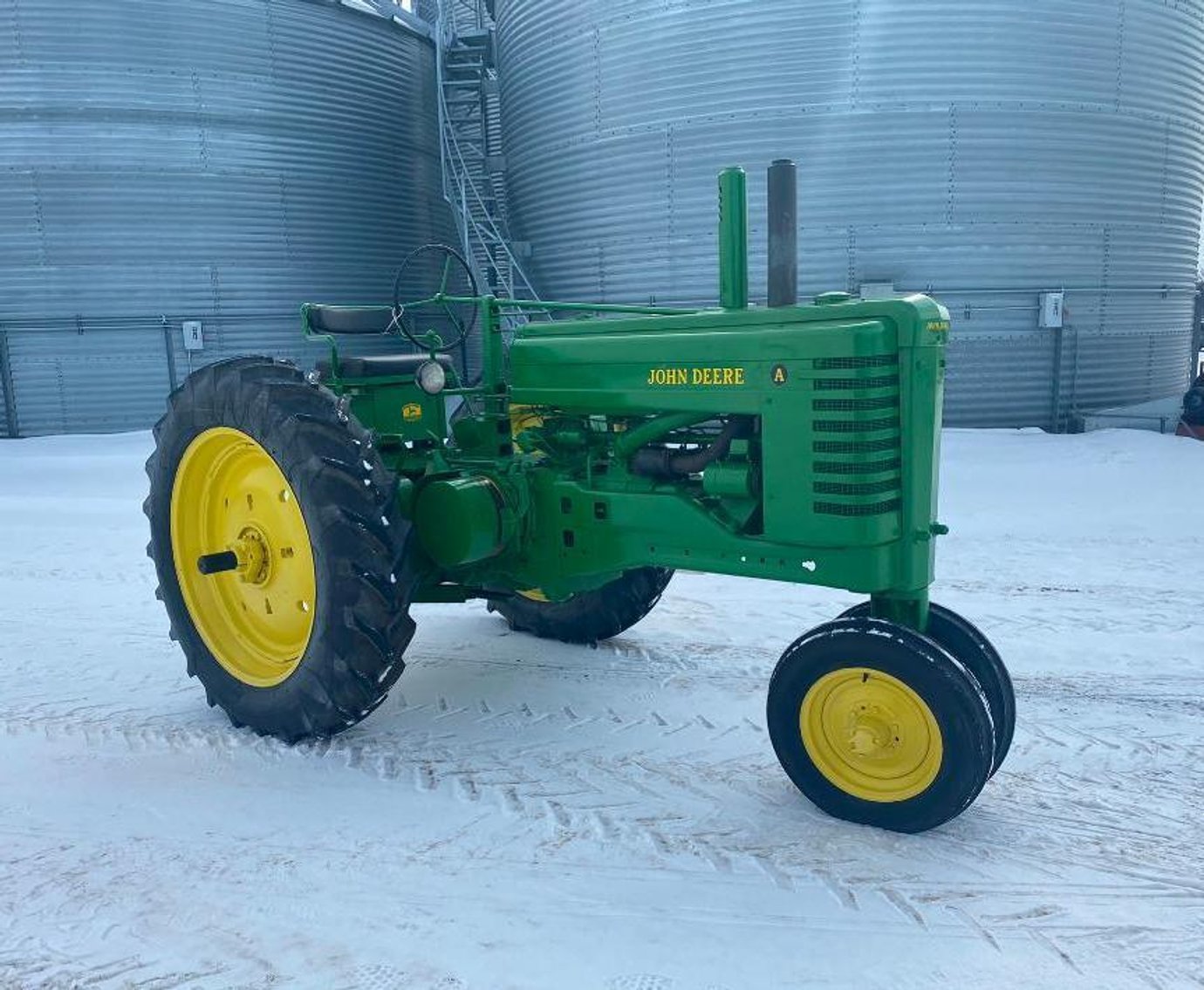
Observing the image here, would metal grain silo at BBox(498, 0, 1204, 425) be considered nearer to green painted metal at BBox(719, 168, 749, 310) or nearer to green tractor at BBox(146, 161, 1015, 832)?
green tractor at BBox(146, 161, 1015, 832)

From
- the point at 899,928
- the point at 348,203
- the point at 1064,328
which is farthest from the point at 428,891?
the point at 348,203

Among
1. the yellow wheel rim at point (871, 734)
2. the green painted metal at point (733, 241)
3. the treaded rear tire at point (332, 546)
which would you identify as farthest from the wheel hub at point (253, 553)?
the yellow wheel rim at point (871, 734)

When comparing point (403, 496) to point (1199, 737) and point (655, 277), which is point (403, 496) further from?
point (655, 277)

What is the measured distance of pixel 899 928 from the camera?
2.29 metres

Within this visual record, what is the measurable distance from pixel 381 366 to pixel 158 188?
1066 cm

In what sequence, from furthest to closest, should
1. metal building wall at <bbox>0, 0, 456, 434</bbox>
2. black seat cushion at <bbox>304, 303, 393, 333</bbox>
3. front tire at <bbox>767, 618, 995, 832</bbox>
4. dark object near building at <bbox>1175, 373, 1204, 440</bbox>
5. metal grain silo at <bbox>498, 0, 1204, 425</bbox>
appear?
metal building wall at <bbox>0, 0, 456, 434</bbox>, dark object near building at <bbox>1175, 373, 1204, 440</bbox>, metal grain silo at <bbox>498, 0, 1204, 425</bbox>, black seat cushion at <bbox>304, 303, 393, 333</bbox>, front tire at <bbox>767, 618, 995, 832</bbox>

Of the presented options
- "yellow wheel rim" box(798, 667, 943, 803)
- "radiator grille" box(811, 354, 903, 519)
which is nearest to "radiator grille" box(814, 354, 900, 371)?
"radiator grille" box(811, 354, 903, 519)

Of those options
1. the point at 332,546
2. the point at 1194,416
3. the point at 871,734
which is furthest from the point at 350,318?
the point at 1194,416

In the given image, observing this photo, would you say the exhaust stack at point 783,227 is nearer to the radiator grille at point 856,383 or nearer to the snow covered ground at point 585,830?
the radiator grille at point 856,383

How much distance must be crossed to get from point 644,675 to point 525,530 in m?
0.86

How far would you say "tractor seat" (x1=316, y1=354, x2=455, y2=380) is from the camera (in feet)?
12.9

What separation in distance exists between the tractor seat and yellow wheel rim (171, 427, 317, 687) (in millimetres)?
527

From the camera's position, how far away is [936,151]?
10062 millimetres

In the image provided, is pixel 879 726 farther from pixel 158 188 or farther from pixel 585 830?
pixel 158 188
